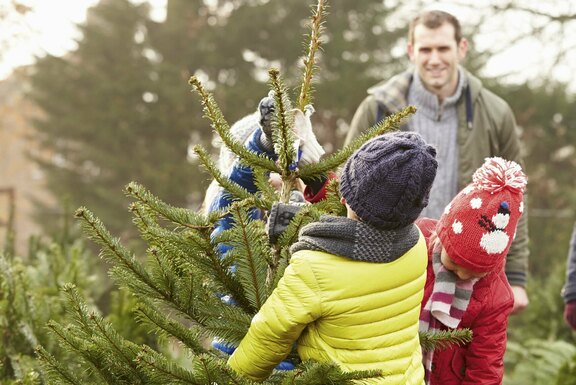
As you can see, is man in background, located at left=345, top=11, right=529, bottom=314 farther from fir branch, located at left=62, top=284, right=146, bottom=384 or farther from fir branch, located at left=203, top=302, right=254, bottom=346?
fir branch, located at left=62, top=284, right=146, bottom=384

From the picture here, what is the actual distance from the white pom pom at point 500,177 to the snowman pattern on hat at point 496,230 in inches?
3.0

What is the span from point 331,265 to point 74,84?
632 inches

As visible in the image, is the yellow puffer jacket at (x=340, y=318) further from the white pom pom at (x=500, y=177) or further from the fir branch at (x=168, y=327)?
the white pom pom at (x=500, y=177)

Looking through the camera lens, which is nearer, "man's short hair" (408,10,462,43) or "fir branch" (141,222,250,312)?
"fir branch" (141,222,250,312)

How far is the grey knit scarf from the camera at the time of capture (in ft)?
6.72

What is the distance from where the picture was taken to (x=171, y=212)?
2.16 m

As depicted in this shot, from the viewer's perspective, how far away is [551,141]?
48.5ft

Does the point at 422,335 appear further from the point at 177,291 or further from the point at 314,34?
the point at 314,34

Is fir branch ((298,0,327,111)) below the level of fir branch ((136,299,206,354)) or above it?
above

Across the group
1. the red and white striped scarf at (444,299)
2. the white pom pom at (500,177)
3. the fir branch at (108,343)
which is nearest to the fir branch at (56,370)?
the fir branch at (108,343)

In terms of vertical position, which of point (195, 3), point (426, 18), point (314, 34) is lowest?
point (314, 34)

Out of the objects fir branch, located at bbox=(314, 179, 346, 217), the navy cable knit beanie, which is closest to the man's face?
fir branch, located at bbox=(314, 179, 346, 217)

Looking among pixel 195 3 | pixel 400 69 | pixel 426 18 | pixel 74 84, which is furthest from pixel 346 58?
pixel 426 18

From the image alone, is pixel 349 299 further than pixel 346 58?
No
